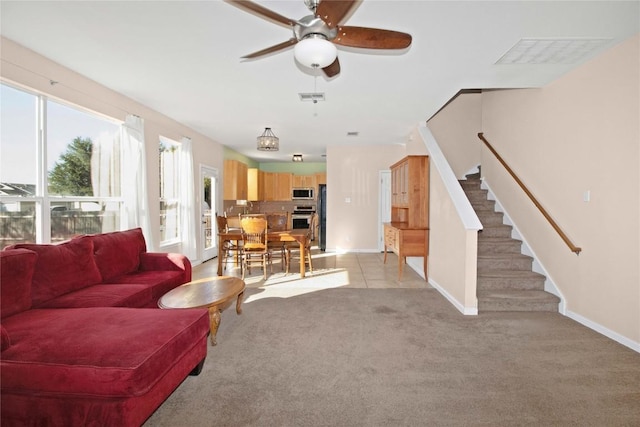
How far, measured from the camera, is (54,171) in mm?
3283

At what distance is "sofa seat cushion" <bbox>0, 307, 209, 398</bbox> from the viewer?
150 centimetres

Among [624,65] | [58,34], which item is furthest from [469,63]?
[58,34]

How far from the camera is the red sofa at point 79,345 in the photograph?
4.95ft

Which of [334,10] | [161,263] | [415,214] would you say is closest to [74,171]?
[161,263]

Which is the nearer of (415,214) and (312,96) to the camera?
(312,96)

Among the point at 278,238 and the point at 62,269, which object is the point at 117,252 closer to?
the point at 62,269

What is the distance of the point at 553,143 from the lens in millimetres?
3631

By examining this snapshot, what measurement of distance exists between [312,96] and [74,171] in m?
2.95

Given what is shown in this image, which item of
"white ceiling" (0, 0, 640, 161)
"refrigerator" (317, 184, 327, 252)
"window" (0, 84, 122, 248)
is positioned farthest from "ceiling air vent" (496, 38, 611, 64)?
"refrigerator" (317, 184, 327, 252)

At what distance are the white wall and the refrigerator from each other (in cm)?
308

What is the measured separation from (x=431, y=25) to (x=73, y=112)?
12.6ft

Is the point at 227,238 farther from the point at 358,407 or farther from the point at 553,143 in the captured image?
the point at 553,143

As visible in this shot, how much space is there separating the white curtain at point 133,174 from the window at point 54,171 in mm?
176

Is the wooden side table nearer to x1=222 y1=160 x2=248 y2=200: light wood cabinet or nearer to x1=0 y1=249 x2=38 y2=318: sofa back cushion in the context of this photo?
x1=0 y1=249 x2=38 y2=318: sofa back cushion
